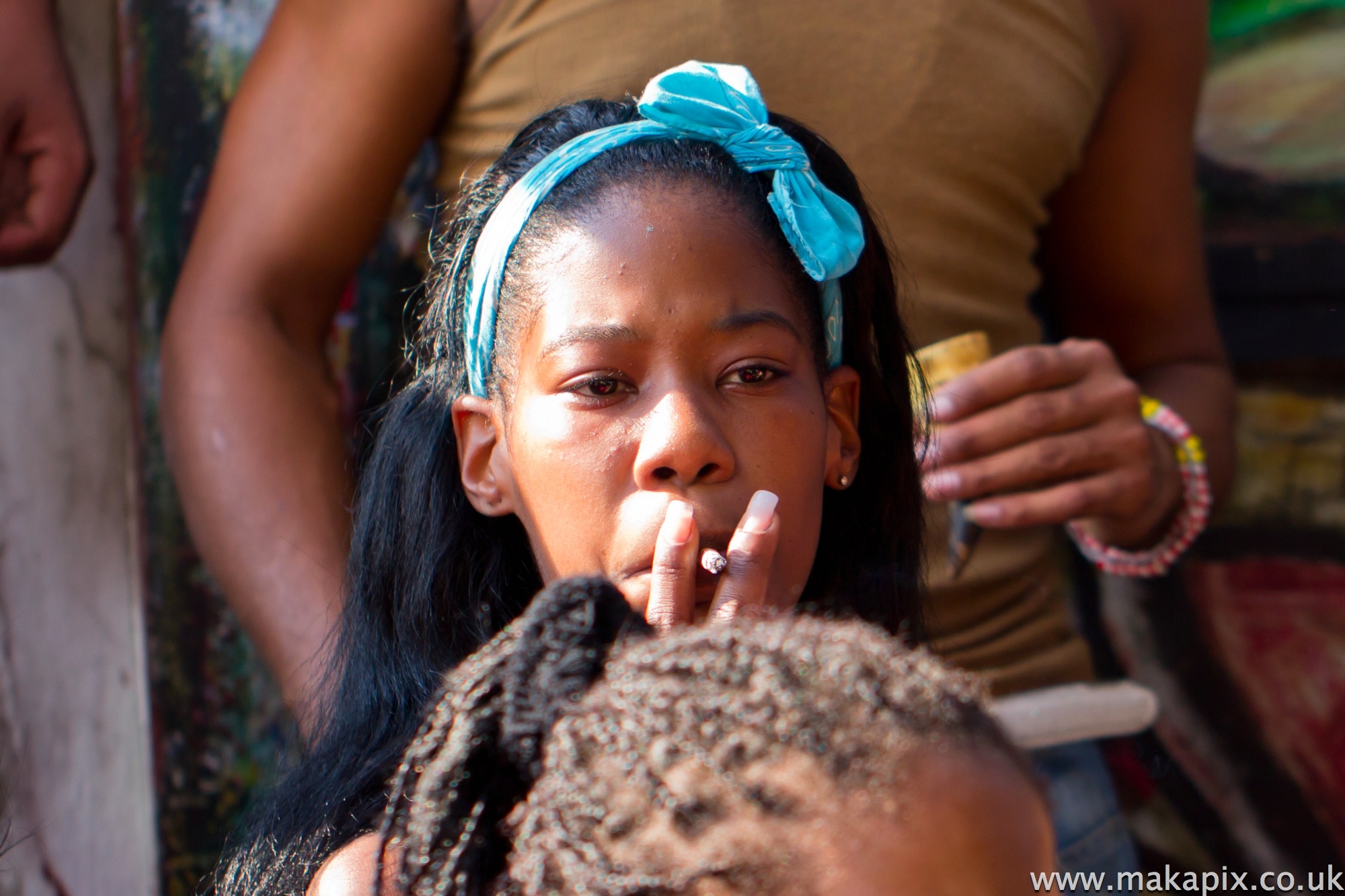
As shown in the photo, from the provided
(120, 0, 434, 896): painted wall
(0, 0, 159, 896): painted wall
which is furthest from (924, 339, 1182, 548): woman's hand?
(0, 0, 159, 896): painted wall

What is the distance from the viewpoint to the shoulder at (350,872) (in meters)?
0.89

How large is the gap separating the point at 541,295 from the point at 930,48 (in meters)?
0.85

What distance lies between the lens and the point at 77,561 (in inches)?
74.8

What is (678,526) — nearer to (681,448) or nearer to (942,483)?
(681,448)

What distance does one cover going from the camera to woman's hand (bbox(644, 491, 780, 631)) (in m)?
1.01

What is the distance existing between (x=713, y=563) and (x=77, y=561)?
54.3 inches

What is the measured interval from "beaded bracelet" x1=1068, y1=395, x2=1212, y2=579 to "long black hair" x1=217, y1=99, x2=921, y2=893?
0.53m

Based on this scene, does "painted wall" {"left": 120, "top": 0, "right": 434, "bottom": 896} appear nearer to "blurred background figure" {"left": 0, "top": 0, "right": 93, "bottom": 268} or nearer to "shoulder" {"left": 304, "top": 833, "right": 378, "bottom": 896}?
"blurred background figure" {"left": 0, "top": 0, "right": 93, "bottom": 268}

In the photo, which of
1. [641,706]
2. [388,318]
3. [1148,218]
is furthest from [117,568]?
[1148,218]

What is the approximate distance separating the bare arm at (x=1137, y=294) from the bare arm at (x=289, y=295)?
1016 millimetres

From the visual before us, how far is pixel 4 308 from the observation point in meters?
1.79

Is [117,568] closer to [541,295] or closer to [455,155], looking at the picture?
[455,155]

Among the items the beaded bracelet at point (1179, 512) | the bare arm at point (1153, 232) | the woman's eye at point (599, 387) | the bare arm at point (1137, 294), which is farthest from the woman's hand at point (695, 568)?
the bare arm at point (1153, 232)

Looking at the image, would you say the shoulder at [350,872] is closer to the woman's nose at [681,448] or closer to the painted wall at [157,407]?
the woman's nose at [681,448]
